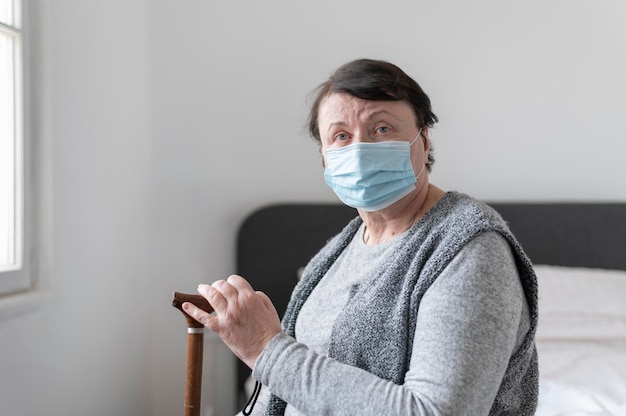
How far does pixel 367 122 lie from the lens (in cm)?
106

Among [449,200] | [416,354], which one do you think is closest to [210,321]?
[416,354]

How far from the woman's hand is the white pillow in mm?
1198

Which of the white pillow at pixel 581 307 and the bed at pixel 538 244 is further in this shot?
the bed at pixel 538 244

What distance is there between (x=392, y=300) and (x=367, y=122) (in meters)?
0.31

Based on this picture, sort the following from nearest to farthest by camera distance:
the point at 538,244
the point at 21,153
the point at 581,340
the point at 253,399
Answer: the point at 253,399, the point at 21,153, the point at 581,340, the point at 538,244

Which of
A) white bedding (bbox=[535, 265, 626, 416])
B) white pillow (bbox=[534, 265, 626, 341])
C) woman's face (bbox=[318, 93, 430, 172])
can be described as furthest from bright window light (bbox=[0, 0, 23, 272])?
white pillow (bbox=[534, 265, 626, 341])

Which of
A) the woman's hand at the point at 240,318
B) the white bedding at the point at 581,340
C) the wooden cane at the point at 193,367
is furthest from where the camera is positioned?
the white bedding at the point at 581,340

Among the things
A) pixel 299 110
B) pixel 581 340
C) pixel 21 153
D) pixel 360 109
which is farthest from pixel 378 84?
pixel 299 110

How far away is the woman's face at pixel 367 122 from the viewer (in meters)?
1.05

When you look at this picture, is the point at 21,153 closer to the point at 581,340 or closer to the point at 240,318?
the point at 240,318

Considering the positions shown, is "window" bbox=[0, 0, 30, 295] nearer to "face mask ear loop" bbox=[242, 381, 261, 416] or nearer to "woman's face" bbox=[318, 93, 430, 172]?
"face mask ear loop" bbox=[242, 381, 261, 416]

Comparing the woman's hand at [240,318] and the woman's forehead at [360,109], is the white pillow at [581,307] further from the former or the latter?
the woman's hand at [240,318]

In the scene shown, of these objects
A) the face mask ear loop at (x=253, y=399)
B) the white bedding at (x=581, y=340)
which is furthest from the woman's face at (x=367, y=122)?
the white bedding at (x=581, y=340)

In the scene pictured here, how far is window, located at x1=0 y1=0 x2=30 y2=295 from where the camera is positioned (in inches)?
58.5
